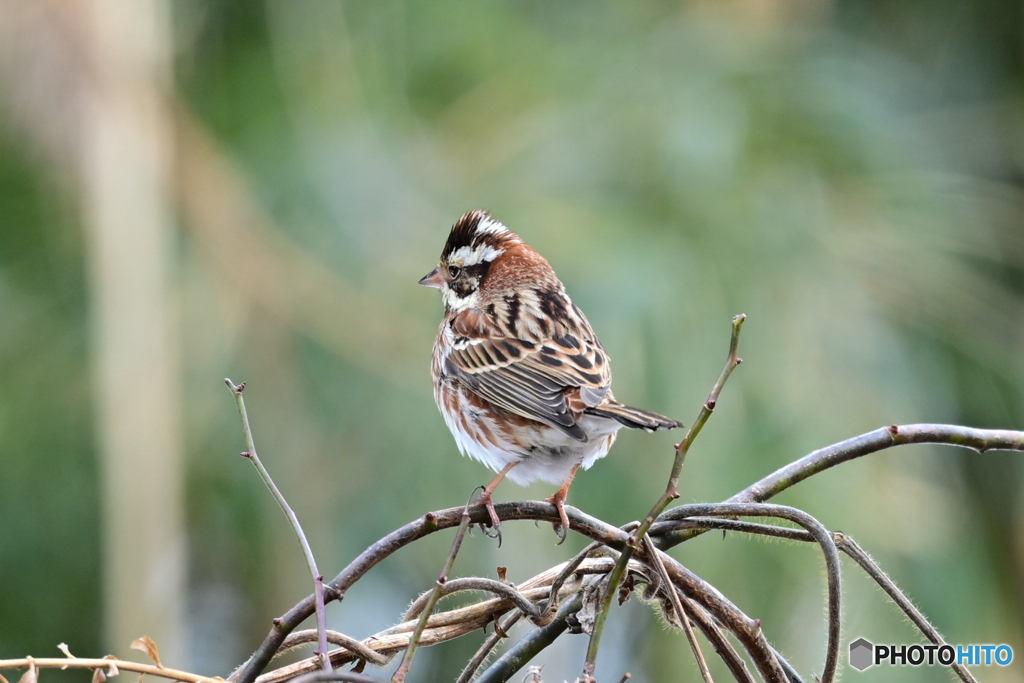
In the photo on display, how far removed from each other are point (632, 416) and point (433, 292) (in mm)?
3887

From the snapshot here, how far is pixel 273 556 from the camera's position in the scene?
7191mm

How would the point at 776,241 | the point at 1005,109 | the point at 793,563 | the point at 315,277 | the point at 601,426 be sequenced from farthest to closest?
the point at 1005,109 → the point at 315,277 → the point at 776,241 → the point at 793,563 → the point at 601,426

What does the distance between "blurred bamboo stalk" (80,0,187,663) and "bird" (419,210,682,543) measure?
3309 millimetres

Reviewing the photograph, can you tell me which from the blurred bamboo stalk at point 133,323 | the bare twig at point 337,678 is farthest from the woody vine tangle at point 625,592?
the blurred bamboo stalk at point 133,323

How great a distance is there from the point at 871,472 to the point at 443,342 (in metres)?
3.15

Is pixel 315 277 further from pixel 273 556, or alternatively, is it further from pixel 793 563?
pixel 793 563

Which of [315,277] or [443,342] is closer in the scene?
[443,342]

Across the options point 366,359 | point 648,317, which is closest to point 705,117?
point 648,317

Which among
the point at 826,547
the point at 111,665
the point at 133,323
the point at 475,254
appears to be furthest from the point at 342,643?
the point at 133,323

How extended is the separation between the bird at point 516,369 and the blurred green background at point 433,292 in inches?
71.8

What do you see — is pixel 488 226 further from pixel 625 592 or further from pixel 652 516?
pixel 652 516

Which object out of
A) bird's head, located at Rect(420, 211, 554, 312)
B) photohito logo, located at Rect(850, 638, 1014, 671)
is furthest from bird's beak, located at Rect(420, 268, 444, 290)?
photohito logo, located at Rect(850, 638, 1014, 671)

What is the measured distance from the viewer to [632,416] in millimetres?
2748

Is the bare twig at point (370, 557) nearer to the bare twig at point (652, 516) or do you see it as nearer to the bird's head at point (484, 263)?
the bare twig at point (652, 516)
